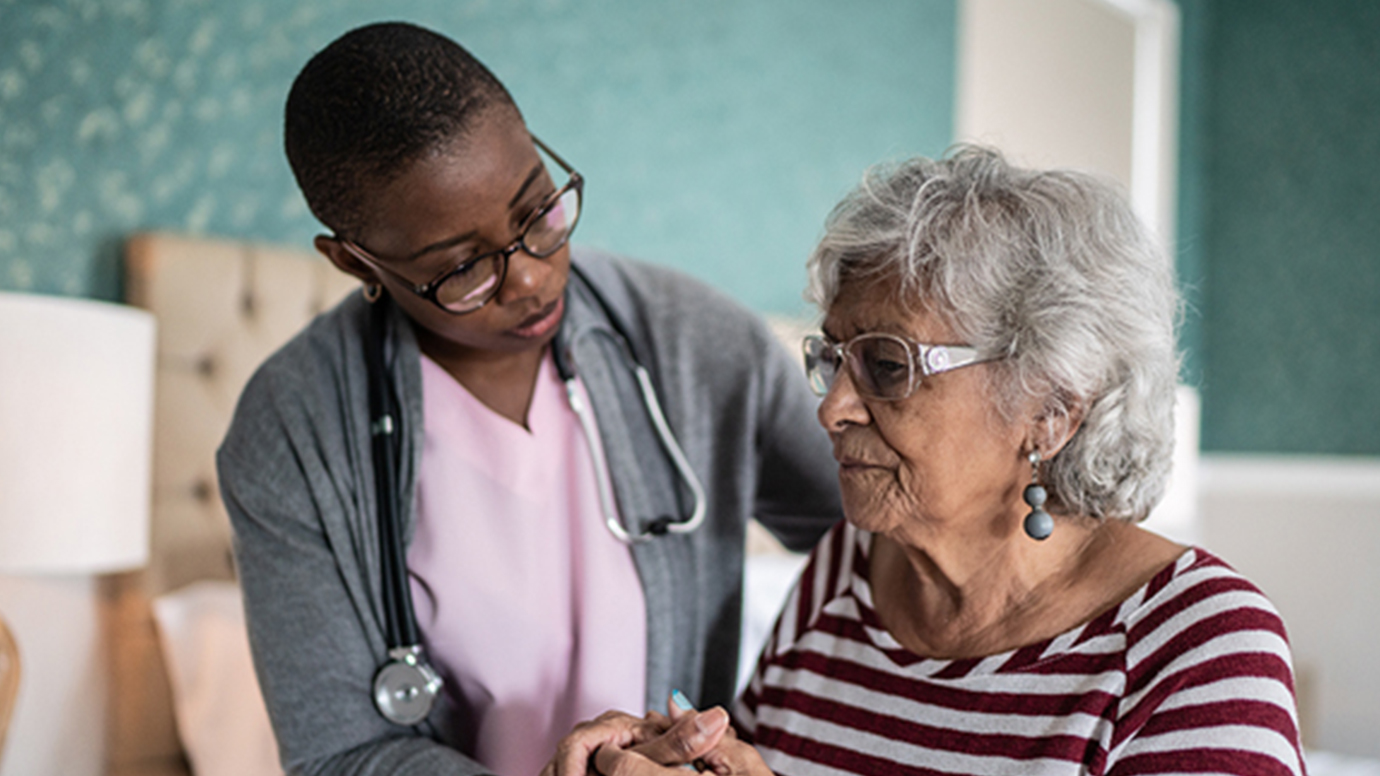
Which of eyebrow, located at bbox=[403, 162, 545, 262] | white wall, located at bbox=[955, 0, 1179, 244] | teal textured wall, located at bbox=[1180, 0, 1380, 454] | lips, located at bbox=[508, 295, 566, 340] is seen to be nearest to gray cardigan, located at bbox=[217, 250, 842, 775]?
lips, located at bbox=[508, 295, 566, 340]

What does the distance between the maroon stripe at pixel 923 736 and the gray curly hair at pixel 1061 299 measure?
0.22 m

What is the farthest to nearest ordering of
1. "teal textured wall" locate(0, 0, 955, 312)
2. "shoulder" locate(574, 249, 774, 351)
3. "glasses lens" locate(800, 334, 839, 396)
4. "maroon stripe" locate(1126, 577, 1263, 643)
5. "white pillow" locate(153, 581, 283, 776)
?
"teal textured wall" locate(0, 0, 955, 312)
"white pillow" locate(153, 581, 283, 776)
"shoulder" locate(574, 249, 774, 351)
"glasses lens" locate(800, 334, 839, 396)
"maroon stripe" locate(1126, 577, 1263, 643)

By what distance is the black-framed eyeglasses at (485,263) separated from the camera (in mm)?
1207

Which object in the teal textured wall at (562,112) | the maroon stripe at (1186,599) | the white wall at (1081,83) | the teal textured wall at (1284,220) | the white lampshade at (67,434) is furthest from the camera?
the teal textured wall at (1284,220)

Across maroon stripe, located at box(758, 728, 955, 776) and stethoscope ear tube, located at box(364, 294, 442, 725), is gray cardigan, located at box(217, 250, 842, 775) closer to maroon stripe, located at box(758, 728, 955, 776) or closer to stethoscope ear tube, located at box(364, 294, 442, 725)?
stethoscope ear tube, located at box(364, 294, 442, 725)

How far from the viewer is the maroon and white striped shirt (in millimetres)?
967

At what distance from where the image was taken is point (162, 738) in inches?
84.2

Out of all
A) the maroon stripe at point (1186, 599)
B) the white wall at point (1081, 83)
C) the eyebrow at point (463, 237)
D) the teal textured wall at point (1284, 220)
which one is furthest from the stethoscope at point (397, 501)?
the teal textured wall at point (1284, 220)

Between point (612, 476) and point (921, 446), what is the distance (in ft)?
1.37

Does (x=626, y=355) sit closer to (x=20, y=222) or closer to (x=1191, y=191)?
(x=20, y=222)

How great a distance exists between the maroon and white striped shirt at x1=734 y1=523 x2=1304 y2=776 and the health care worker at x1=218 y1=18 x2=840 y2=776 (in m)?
0.20

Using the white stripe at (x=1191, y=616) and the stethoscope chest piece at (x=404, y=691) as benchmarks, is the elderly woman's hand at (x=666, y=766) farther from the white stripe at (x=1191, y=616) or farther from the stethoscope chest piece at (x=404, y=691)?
the white stripe at (x=1191, y=616)

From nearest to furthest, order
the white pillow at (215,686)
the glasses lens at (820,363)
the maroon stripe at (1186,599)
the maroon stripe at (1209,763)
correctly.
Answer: the maroon stripe at (1209,763), the maroon stripe at (1186,599), the glasses lens at (820,363), the white pillow at (215,686)

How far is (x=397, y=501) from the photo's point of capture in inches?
53.1
